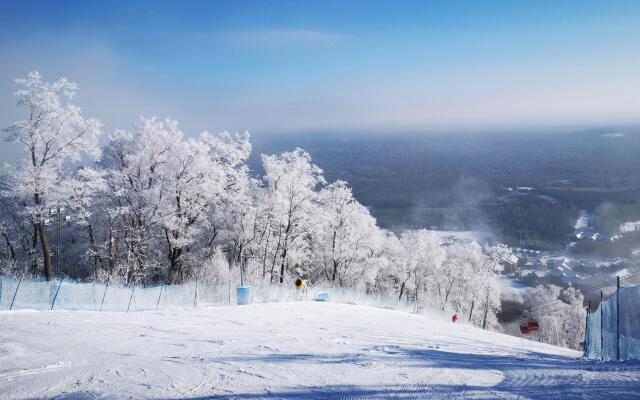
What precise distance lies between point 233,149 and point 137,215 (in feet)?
31.1

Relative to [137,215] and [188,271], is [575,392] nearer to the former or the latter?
[137,215]

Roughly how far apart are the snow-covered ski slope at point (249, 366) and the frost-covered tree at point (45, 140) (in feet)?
34.0

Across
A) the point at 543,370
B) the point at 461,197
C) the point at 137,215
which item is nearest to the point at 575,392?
the point at 543,370

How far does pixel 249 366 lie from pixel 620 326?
1175cm

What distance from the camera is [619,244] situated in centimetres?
12038

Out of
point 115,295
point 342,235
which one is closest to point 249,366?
point 115,295

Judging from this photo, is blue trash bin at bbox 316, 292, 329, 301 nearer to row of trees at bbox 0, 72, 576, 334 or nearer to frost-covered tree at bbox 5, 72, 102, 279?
row of trees at bbox 0, 72, 576, 334

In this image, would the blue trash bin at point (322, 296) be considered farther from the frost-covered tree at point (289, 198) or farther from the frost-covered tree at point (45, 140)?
the frost-covered tree at point (45, 140)

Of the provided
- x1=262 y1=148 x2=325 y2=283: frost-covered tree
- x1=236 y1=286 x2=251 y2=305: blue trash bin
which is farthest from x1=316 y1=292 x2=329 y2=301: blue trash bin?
x1=262 y1=148 x2=325 y2=283: frost-covered tree

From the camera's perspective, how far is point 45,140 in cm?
2373

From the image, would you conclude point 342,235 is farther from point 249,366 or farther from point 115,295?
point 249,366

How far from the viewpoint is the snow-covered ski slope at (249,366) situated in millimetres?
8352

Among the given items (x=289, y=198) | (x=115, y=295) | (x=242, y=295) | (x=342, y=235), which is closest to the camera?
(x=115, y=295)

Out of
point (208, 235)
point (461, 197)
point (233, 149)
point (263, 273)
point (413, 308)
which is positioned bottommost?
point (413, 308)
